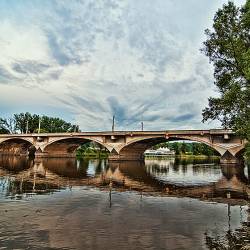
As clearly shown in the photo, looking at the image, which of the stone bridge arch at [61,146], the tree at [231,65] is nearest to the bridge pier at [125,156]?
the stone bridge arch at [61,146]

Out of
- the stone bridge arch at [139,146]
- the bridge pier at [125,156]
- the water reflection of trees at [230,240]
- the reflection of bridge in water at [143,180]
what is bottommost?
the water reflection of trees at [230,240]

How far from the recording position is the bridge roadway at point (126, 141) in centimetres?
6175

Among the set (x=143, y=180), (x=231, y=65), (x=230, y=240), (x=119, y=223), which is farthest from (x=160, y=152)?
(x=230, y=240)

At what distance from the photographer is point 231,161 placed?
63.3m

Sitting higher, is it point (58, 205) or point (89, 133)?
point (89, 133)

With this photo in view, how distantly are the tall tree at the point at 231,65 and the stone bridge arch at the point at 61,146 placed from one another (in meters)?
55.7

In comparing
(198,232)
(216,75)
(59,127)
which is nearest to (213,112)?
(216,75)

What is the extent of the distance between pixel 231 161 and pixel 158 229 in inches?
2190

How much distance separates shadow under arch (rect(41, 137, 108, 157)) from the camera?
274 feet

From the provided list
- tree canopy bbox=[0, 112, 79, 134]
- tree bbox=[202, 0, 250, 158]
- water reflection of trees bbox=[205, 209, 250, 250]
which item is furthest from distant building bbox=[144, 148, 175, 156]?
water reflection of trees bbox=[205, 209, 250, 250]

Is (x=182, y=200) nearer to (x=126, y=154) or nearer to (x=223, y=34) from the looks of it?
(x=223, y=34)

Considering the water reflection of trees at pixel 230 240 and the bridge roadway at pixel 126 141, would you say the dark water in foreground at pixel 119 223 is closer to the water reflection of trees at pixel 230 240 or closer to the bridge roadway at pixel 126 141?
the water reflection of trees at pixel 230 240

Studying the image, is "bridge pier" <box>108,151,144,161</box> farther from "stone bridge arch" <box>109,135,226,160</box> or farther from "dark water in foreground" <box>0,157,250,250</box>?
"dark water in foreground" <box>0,157,250,250</box>

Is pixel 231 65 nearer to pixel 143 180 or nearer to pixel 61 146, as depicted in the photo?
pixel 143 180
